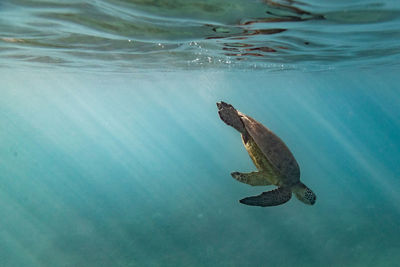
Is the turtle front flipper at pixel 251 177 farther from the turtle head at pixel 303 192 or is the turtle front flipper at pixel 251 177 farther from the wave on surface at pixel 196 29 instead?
the wave on surface at pixel 196 29

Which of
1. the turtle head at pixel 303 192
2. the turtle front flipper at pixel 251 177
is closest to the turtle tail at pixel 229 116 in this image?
the turtle front flipper at pixel 251 177

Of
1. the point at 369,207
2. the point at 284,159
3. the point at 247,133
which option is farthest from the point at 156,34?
the point at 369,207

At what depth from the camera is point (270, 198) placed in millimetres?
6203

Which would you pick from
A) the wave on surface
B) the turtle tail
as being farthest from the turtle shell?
the wave on surface

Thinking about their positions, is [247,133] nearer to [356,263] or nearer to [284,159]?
[284,159]

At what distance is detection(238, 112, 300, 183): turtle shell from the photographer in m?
6.11

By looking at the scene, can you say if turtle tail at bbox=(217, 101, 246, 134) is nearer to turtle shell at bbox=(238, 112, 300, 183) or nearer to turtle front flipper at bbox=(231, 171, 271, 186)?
turtle shell at bbox=(238, 112, 300, 183)

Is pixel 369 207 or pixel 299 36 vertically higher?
pixel 299 36

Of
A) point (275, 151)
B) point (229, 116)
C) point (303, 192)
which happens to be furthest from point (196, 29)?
point (303, 192)

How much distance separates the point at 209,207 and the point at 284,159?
49.3 ft

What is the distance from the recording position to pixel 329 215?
1862 cm

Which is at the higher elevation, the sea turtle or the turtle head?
the sea turtle

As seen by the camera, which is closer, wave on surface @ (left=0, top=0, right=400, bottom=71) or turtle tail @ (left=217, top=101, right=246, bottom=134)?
turtle tail @ (left=217, top=101, right=246, bottom=134)

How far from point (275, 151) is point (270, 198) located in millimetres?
954
